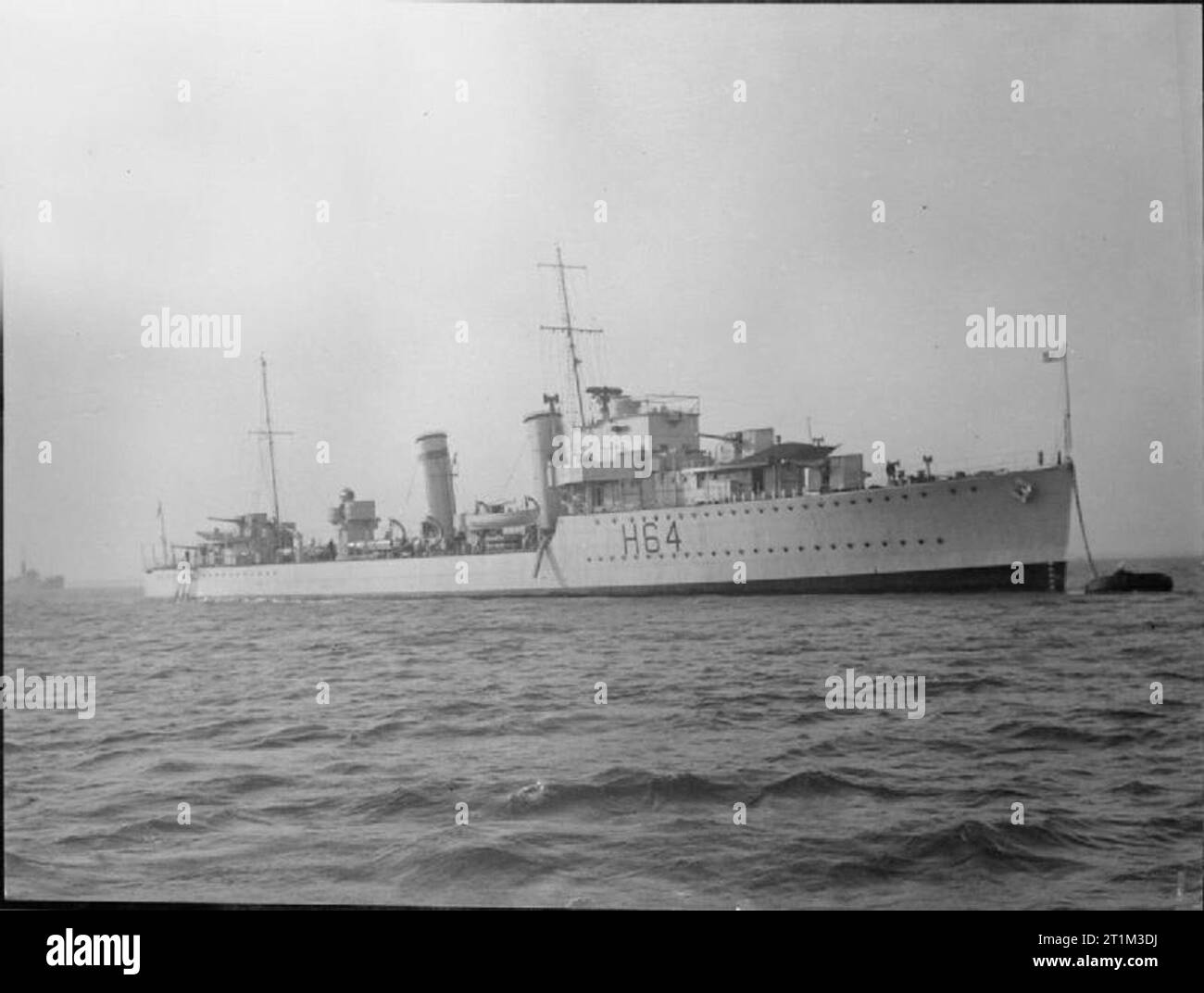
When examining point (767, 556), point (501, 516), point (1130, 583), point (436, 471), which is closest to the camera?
point (1130, 583)

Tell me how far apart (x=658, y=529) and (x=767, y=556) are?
777 millimetres

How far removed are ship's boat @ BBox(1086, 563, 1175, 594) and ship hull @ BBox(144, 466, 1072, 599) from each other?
50 centimetres

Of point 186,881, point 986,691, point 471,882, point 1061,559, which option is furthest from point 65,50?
point 1061,559

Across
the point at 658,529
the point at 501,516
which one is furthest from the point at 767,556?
the point at 501,516

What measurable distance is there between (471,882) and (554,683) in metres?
0.87

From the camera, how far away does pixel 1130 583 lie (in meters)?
4.18

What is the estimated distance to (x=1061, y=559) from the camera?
527cm

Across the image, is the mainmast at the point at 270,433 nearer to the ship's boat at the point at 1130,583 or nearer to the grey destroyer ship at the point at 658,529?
the grey destroyer ship at the point at 658,529

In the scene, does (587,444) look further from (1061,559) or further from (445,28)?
(1061,559)

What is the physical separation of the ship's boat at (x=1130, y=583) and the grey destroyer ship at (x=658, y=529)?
15.5 inches

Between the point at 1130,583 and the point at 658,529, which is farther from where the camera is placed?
the point at 658,529

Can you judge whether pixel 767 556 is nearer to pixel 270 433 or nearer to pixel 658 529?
pixel 658 529

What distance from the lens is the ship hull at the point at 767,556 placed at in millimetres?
5594

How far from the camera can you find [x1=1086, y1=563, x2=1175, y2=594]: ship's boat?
13.1 feet
